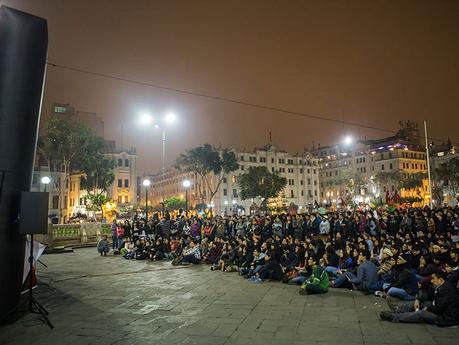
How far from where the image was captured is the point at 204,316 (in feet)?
28.5

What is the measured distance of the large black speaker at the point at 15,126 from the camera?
27.2 feet

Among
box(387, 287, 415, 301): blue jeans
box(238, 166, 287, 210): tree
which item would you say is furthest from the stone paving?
box(238, 166, 287, 210): tree

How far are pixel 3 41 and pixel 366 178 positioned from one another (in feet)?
337

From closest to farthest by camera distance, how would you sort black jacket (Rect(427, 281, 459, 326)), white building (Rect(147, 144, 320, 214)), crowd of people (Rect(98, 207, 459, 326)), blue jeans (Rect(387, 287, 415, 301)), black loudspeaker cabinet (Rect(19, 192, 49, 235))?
black jacket (Rect(427, 281, 459, 326))
black loudspeaker cabinet (Rect(19, 192, 49, 235))
crowd of people (Rect(98, 207, 459, 326))
blue jeans (Rect(387, 287, 415, 301))
white building (Rect(147, 144, 320, 214))

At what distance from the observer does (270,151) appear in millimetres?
100188

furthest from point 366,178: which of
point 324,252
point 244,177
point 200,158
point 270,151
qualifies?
point 324,252

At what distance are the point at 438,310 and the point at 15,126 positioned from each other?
32.0 feet

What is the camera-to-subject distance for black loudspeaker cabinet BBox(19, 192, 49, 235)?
8.02 metres

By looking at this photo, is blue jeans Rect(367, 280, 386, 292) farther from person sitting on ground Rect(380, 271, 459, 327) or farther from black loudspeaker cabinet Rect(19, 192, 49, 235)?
black loudspeaker cabinet Rect(19, 192, 49, 235)

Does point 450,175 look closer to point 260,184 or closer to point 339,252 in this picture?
point 260,184

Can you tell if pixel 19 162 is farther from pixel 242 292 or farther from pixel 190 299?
pixel 242 292

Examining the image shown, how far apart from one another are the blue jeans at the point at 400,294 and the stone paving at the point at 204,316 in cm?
44

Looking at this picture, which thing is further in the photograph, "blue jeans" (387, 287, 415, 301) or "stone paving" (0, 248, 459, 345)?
"blue jeans" (387, 287, 415, 301)

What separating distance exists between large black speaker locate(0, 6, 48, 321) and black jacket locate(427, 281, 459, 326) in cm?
896
